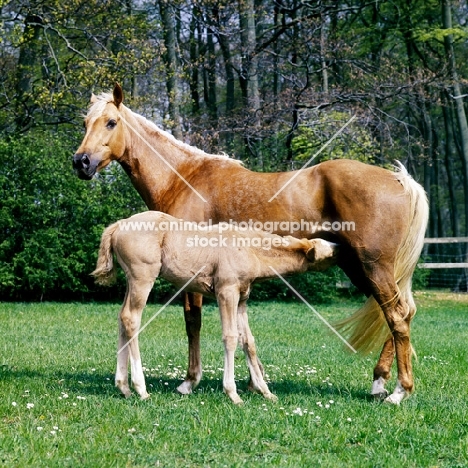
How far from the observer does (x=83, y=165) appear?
717 cm

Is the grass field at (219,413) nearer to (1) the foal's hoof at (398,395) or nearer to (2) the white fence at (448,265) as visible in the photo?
(1) the foal's hoof at (398,395)

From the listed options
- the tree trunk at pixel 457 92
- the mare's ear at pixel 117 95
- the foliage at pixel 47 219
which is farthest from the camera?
the tree trunk at pixel 457 92

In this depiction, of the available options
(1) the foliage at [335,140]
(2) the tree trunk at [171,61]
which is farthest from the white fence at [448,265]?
(2) the tree trunk at [171,61]

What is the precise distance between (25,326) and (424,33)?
778 inches

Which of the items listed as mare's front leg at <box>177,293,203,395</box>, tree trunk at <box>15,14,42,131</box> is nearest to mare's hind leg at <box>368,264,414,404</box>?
mare's front leg at <box>177,293,203,395</box>

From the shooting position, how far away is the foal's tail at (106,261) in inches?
261

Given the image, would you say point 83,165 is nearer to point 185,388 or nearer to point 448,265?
point 185,388

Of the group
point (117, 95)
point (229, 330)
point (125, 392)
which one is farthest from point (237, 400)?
point (117, 95)

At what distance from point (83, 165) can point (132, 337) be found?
1.90 meters

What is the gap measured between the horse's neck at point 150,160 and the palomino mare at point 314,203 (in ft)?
0.04

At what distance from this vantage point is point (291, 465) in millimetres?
4488

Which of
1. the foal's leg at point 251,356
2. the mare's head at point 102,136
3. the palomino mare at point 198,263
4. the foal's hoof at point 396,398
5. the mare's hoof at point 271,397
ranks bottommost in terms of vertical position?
the foal's hoof at point 396,398

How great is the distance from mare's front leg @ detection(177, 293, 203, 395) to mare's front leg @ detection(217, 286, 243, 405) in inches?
32.6

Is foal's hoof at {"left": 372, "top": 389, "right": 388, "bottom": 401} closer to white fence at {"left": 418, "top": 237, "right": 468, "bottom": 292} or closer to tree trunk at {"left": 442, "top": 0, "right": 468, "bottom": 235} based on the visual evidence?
white fence at {"left": 418, "top": 237, "right": 468, "bottom": 292}
